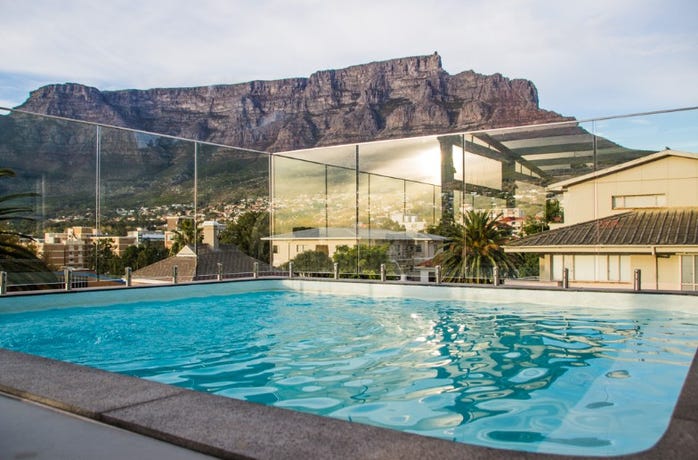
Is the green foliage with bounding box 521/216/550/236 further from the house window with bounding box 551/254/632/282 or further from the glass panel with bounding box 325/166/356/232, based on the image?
the glass panel with bounding box 325/166/356/232

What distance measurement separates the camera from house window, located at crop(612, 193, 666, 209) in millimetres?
8219

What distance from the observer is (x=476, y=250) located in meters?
9.98

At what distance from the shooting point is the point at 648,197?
27.2 ft

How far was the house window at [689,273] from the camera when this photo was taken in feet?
26.5

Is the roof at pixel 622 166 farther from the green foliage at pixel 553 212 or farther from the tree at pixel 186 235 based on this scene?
the tree at pixel 186 235

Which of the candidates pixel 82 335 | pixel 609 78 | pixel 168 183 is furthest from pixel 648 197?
pixel 609 78

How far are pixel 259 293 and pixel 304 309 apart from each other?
2.95m

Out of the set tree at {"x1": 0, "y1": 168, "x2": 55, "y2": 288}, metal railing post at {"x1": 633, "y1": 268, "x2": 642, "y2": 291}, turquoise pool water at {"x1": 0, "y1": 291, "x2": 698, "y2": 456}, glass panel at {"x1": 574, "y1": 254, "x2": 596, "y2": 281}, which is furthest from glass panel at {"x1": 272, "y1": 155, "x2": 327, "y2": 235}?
metal railing post at {"x1": 633, "y1": 268, "x2": 642, "y2": 291}

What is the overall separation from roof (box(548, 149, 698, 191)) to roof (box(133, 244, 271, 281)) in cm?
634

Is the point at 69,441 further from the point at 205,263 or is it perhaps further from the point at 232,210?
the point at 232,210

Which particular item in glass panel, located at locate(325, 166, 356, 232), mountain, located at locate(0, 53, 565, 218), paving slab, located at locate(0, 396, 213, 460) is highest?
mountain, located at locate(0, 53, 565, 218)

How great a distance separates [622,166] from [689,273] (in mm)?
1805

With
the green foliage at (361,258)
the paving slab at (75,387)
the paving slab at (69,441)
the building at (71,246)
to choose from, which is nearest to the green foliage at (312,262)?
the green foliage at (361,258)

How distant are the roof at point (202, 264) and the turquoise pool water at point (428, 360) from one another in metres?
2.11
